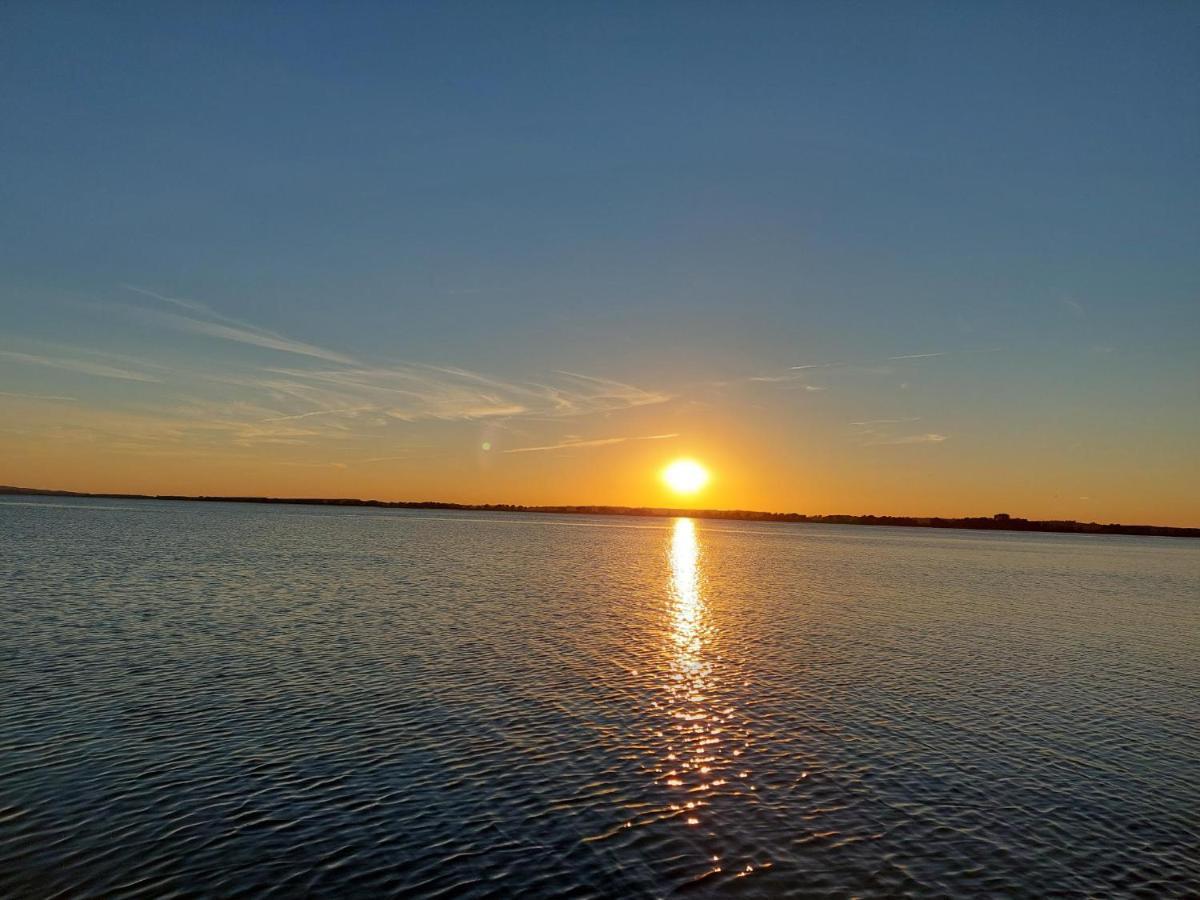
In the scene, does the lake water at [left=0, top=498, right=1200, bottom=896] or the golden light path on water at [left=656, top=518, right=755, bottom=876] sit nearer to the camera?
the lake water at [left=0, top=498, right=1200, bottom=896]

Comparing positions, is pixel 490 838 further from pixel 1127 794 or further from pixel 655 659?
pixel 655 659

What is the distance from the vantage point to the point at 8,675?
29.9 m

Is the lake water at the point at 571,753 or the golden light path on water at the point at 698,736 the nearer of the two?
the lake water at the point at 571,753

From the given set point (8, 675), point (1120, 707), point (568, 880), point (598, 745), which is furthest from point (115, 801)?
point (1120, 707)

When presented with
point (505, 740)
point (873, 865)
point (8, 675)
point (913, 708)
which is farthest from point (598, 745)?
point (8, 675)

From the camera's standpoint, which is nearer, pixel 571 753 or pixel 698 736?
pixel 571 753

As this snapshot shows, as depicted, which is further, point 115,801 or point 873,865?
point 115,801

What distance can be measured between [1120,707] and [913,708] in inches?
400

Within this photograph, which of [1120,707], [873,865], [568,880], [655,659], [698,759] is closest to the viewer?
[568,880]

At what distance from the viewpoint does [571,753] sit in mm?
23969

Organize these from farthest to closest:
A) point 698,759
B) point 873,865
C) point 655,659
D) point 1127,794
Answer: point 655,659, point 698,759, point 1127,794, point 873,865

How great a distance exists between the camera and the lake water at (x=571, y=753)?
651 inches

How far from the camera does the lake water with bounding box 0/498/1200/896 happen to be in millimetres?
16531

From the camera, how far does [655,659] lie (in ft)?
132
